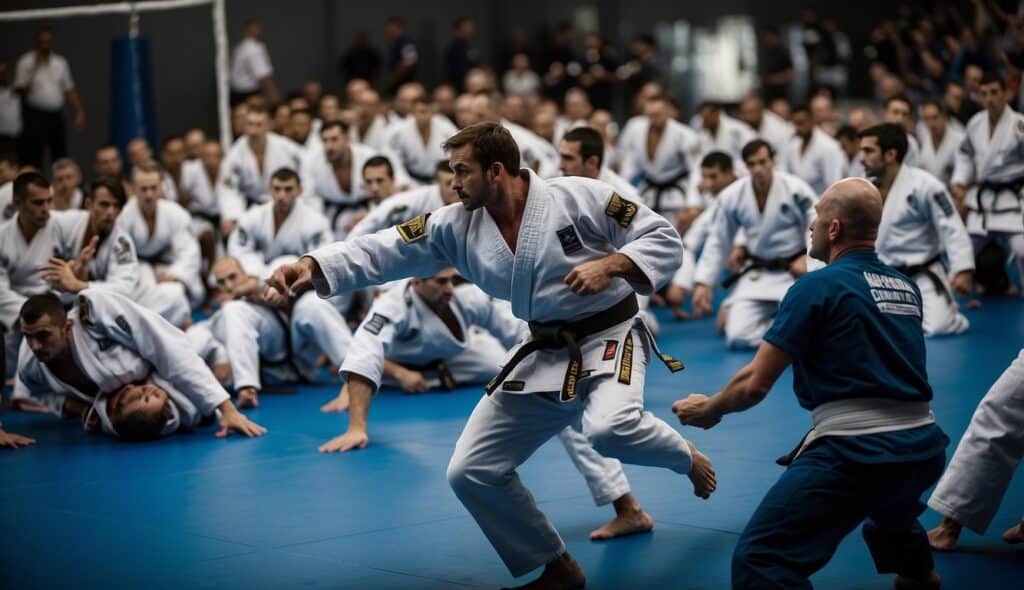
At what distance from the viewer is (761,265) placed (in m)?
9.02

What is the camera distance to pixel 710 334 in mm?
9305

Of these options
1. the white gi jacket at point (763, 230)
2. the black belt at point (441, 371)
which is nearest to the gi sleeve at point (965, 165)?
the white gi jacket at point (763, 230)

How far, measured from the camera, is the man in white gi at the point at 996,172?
380 inches

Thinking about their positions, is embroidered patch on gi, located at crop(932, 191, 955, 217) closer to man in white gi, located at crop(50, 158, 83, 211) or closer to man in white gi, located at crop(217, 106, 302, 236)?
man in white gi, located at crop(217, 106, 302, 236)

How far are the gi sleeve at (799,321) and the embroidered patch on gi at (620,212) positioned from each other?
0.77 meters

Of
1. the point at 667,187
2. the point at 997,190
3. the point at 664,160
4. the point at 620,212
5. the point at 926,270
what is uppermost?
the point at 620,212

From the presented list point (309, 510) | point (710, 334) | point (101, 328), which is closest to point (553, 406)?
point (309, 510)

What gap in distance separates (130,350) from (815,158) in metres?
7.03

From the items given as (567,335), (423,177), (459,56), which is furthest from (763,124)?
(567,335)

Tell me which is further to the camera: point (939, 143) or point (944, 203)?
point (939, 143)

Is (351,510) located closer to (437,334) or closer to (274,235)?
(437,334)

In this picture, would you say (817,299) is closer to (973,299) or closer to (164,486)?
(164,486)

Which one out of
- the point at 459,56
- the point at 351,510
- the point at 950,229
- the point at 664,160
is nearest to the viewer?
the point at 351,510

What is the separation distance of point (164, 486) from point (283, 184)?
330 cm
